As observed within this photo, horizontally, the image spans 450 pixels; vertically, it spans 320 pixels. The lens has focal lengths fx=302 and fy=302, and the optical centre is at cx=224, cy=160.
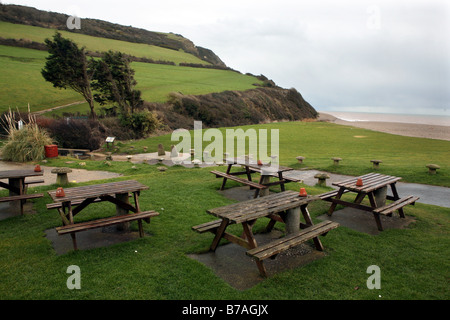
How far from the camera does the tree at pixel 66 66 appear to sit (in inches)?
992

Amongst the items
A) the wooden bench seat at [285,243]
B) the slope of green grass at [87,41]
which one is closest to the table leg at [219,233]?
the wooden bench seat at [285,243]

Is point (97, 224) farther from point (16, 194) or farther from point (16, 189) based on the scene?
point (16, 194)

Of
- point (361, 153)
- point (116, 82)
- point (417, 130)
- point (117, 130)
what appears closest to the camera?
point (361, 153)

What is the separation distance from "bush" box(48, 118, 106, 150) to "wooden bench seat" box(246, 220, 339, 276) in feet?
56.8

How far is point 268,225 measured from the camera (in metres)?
5.74

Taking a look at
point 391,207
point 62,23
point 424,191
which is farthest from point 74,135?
point 62,23

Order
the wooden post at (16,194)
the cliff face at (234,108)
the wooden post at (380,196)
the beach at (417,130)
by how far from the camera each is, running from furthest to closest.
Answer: the cliff face at (234,108), the beach at (417,130), the wooden post at (380,196), the wooden post at (16,194)

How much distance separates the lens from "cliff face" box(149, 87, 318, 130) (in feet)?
106

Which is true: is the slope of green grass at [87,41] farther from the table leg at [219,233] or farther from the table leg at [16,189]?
the table leg at [219,233]

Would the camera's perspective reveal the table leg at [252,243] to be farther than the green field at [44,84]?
No

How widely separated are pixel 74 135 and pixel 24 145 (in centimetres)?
624

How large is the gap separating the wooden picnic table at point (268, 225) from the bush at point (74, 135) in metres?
16.4
